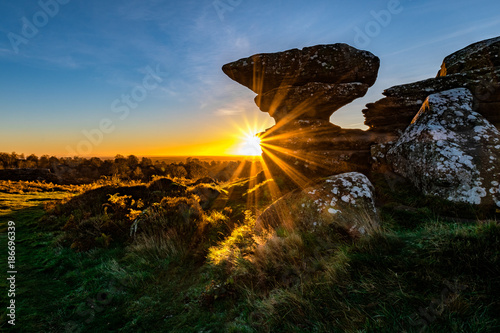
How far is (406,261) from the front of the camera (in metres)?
3.24

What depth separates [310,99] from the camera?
39.2ft

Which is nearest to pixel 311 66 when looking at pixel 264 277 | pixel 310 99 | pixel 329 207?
pixel 310 99

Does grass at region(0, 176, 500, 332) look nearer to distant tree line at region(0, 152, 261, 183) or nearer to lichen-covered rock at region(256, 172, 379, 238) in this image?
lichen-covered rock at region(256, 172, 379, 238)

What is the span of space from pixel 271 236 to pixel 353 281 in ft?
7.86

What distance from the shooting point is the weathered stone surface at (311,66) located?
11500 millimetres

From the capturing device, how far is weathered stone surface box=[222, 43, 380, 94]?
11.5m

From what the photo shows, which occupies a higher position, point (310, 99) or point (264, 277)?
point (310, 99)

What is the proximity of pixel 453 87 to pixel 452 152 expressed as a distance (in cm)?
450

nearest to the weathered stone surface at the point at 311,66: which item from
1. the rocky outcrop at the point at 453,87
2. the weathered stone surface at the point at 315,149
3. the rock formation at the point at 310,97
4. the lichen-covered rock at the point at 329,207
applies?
the rock formation at the point at 310,97

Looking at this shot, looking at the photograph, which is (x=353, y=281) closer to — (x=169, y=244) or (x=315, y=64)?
(x=169, y=244)

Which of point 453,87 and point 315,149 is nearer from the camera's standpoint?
point 453,87

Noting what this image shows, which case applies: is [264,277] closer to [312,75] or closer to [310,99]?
[310,99]

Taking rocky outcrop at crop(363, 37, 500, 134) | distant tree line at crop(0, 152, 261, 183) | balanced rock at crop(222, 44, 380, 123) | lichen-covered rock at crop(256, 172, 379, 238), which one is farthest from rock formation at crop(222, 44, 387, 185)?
distant tree line at crop(0, 152, 261, 183)

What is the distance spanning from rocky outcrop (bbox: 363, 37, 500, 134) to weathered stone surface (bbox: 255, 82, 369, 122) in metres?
1.28
